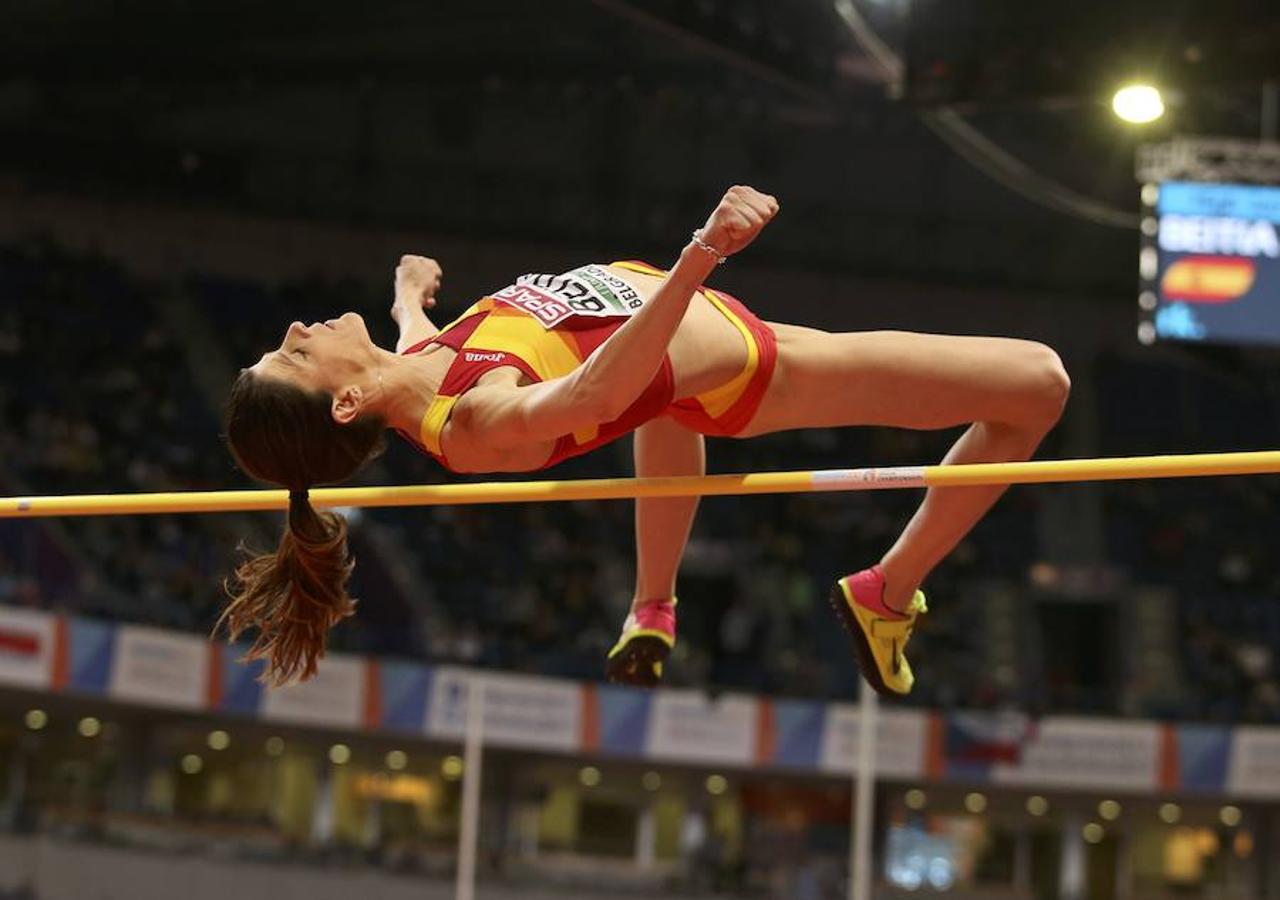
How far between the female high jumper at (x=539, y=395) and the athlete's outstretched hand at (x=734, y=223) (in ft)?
0.53

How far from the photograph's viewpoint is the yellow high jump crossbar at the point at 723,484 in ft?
11.5

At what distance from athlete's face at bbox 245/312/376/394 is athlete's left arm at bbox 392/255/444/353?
14.8 inches

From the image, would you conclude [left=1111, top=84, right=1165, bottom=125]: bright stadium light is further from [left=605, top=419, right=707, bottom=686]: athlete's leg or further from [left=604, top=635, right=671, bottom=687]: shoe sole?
[left=604, top=635, right=671, bottom=687]: shoe sole

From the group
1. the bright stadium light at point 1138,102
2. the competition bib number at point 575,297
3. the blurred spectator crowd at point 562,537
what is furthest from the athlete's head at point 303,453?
the blurred spectator crowd at point 562,537

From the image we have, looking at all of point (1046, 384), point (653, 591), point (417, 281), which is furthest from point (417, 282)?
point (1046, 384)

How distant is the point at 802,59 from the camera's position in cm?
1121

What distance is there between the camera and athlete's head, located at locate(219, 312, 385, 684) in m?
3.68

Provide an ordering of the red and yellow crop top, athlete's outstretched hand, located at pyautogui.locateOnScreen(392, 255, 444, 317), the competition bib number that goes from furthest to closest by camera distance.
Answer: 1. athlete's outstretched hand, located at pyautogui.locateOnScreen(392, 255, 444, 317)
2. the competition bib number
3. the red and yellow crop top

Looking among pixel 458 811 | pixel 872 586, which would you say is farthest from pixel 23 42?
pixel 872 586

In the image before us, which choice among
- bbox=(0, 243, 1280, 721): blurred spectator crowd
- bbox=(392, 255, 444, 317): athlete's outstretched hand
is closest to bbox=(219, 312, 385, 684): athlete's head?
bbox=(392, 255, 444, 317): athlete's outstretched hand

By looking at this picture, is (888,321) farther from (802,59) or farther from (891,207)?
(802,59)

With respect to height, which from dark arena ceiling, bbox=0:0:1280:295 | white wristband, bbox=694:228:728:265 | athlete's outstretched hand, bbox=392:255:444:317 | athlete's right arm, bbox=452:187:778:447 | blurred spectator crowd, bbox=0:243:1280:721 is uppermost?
dark arena ceiling, bbox=0:0:1280:295

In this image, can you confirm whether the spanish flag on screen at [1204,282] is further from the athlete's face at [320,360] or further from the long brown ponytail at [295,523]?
the athlete's face at [320,360]

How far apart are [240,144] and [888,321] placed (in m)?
7.07
